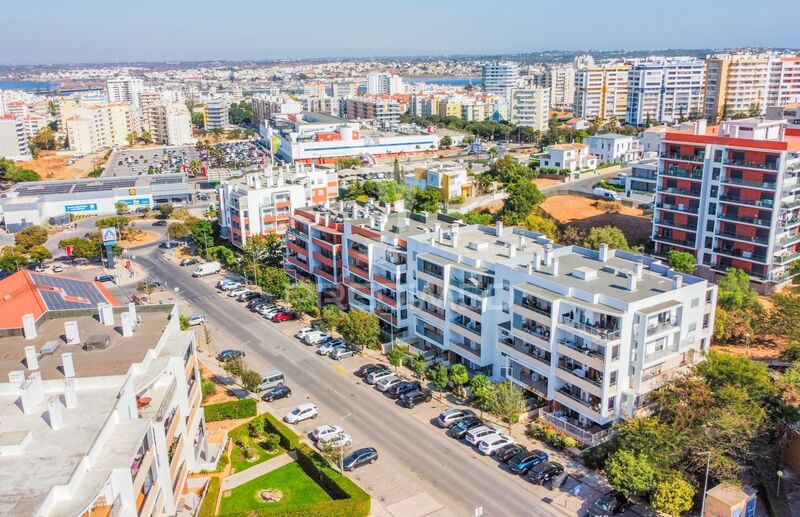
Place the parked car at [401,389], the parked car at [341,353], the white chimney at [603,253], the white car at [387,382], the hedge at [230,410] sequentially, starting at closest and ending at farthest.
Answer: the hedge at [230,410] < the parked car at [401,389] < the white chimney at [603,253] < the white car at [387,382] < the parked car at [341,353]

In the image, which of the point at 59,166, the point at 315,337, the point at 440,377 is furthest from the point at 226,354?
the point at 59,166

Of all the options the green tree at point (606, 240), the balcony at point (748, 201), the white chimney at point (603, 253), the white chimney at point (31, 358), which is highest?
the balcony at point (748, 201)

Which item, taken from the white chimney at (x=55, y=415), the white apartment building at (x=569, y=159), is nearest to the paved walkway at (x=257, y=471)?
the white chimney at (x=55, y=415)

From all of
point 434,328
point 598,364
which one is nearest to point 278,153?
point 434,328

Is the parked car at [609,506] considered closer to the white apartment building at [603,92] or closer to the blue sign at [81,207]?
the blue sign at [81,207]

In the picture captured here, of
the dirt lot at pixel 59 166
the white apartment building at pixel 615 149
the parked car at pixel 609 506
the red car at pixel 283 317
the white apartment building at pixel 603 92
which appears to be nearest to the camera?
the parked car at pixel 609 506

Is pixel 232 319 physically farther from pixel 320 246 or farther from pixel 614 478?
pixel 614 478
